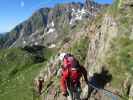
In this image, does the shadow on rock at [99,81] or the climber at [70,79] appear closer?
the climber at [70,79]

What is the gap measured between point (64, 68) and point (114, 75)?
8687 millimetres

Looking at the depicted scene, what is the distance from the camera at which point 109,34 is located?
37.0 metres

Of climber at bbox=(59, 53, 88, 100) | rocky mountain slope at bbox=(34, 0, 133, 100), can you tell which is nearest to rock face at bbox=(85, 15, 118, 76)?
rocky mountain slope at bbox=(34, 0, 133, 100)

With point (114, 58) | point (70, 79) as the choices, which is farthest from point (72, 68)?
point (114, 58)

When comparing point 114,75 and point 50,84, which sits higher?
point 114,75

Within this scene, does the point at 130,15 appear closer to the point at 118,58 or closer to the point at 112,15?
the point at 112,15

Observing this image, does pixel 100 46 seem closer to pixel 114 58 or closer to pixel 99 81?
pixel 114 58

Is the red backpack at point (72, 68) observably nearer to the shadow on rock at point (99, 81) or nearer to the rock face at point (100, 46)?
the shadow on rock at point (99, 81)

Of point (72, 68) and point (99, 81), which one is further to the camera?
point (99, 81)

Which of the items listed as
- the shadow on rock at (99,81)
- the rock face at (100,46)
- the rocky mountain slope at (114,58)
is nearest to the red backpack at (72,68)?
the rocky mountain slope at (114,58)

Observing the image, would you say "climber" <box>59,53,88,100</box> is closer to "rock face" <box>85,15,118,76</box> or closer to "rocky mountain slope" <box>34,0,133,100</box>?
"rocky mountain slope" <box>34,0,133,100</box>

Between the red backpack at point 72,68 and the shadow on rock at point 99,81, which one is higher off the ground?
the red backpack at point 72,68

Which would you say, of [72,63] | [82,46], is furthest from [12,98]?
[72,63]

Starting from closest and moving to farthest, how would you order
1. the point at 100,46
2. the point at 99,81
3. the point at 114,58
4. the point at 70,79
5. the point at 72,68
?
1. the point at 70,79
2. the point at 72,68
3. the point at 99,81
4. the point at 114,58
5. the point at 100,46
